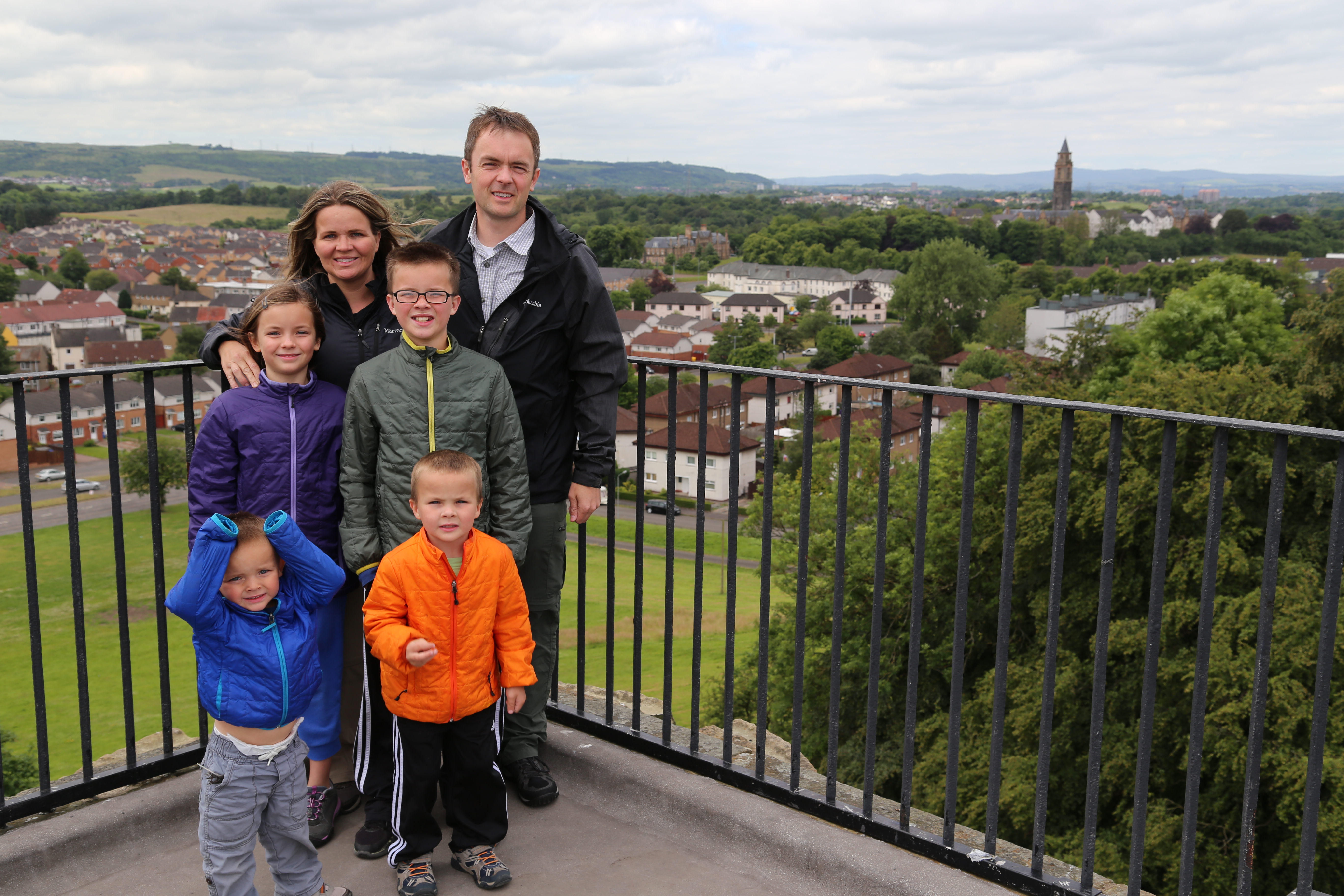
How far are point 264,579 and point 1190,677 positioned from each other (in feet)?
39.5

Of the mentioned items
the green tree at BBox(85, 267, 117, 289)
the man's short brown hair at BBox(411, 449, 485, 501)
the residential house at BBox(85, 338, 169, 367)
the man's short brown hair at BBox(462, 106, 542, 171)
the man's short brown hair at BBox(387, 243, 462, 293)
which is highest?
the man's short brown hair at BBox(462, 106, 542, 171)

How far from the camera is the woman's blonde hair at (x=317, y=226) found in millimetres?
2906

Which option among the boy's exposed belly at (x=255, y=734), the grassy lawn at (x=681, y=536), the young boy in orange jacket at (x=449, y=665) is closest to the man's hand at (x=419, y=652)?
the young boy in orange jacket at (x=449, y=665)

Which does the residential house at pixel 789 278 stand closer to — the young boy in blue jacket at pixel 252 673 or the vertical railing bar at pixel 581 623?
the vertical railing bar at pixel 581 623

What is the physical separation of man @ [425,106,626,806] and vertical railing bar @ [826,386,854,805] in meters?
0.64

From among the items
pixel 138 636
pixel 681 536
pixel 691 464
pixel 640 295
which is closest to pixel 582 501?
pixel 681 536

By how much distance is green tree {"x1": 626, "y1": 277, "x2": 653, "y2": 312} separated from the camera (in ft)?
367

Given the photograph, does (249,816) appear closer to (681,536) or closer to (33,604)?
(33,604)

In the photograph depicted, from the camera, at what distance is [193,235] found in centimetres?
15138

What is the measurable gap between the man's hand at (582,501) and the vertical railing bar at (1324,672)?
1.74 meters

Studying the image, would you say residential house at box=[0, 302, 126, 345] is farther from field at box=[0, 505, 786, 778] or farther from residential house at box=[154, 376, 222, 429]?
field at box=[0, 505, 786, 778]

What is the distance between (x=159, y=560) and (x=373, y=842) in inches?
42.4

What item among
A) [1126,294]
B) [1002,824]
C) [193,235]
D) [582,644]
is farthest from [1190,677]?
[193,235]

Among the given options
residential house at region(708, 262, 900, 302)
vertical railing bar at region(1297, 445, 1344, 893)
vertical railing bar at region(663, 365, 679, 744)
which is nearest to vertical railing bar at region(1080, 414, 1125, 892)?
vertical railing bar at region(1297, 445, 1344, 893)
